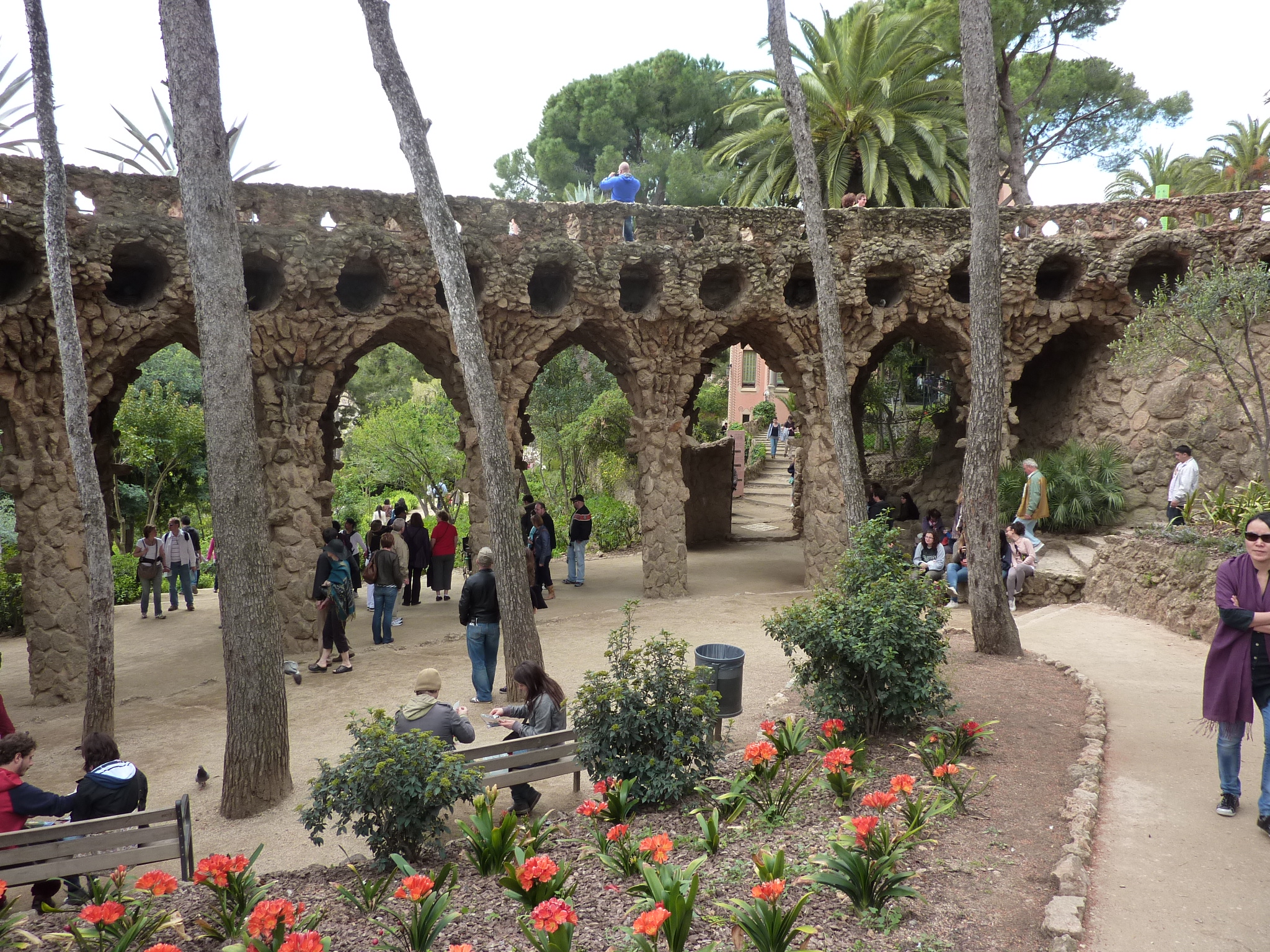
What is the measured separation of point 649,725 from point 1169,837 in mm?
3277

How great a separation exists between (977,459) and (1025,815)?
16.7 ft

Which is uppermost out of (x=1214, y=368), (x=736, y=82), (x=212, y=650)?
(x=736, y=82)

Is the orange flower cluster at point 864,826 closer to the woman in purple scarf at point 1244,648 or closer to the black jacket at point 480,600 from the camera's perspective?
the woman in purple scarf at point 1244,648

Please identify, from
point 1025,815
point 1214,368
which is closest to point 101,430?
point 1025,815

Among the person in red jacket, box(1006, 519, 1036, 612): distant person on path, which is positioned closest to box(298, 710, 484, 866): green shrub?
the person in red jacket

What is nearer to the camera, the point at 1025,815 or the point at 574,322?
the point at 1025,815

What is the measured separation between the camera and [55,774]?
28.4 feet

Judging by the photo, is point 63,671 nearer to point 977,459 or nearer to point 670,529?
point 670,529

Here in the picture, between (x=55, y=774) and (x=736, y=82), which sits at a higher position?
(x=736, y=82)

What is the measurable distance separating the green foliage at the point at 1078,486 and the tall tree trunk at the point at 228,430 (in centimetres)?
1229

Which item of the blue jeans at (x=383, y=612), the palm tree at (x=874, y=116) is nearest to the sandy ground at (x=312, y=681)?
the blue jeans at (x=383, y=612)

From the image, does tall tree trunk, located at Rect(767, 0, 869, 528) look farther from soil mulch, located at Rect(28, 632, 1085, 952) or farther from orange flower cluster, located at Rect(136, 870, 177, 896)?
orange flower cluster, located at Rect(136, 870, 177, 896)

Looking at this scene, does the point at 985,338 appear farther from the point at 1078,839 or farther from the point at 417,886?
the point at 417,886

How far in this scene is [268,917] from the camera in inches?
158
